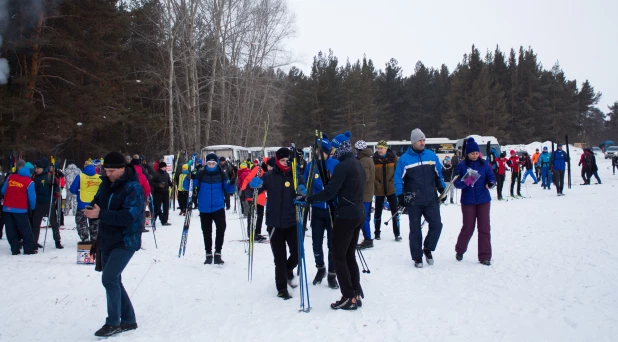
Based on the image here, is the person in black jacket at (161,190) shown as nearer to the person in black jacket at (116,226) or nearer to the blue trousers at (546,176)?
the person in black jacket at (116,226)

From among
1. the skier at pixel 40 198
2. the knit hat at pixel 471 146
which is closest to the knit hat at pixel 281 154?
the knit hat at pixel 471 146

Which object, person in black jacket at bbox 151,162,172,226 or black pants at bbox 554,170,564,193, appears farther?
black pants at bbox 554,170,564,193

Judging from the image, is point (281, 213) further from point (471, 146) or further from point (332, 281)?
point (471, 146)

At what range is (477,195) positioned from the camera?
6617 mm

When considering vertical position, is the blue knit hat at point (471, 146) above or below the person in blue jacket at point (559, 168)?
above

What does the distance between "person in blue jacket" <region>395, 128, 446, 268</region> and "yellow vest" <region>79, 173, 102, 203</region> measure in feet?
18.3

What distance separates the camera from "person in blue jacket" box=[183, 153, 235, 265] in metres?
7.32

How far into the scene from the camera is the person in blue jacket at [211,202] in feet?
24.0

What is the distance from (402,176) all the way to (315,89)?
51.9 m

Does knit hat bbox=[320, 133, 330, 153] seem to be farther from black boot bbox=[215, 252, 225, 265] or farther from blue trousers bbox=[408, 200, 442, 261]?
black boot bbox=[215, 252, 225, 265]

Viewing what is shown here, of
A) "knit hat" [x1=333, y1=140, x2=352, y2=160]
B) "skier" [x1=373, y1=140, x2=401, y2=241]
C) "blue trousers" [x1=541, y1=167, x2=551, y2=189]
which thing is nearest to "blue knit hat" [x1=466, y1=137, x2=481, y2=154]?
"skier" [x1=373, y1=140, x2=401, y2=241]

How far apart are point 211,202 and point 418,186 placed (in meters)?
3.29

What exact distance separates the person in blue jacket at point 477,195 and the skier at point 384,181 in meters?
2.08

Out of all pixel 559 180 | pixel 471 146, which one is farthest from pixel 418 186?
pixel 559 180
